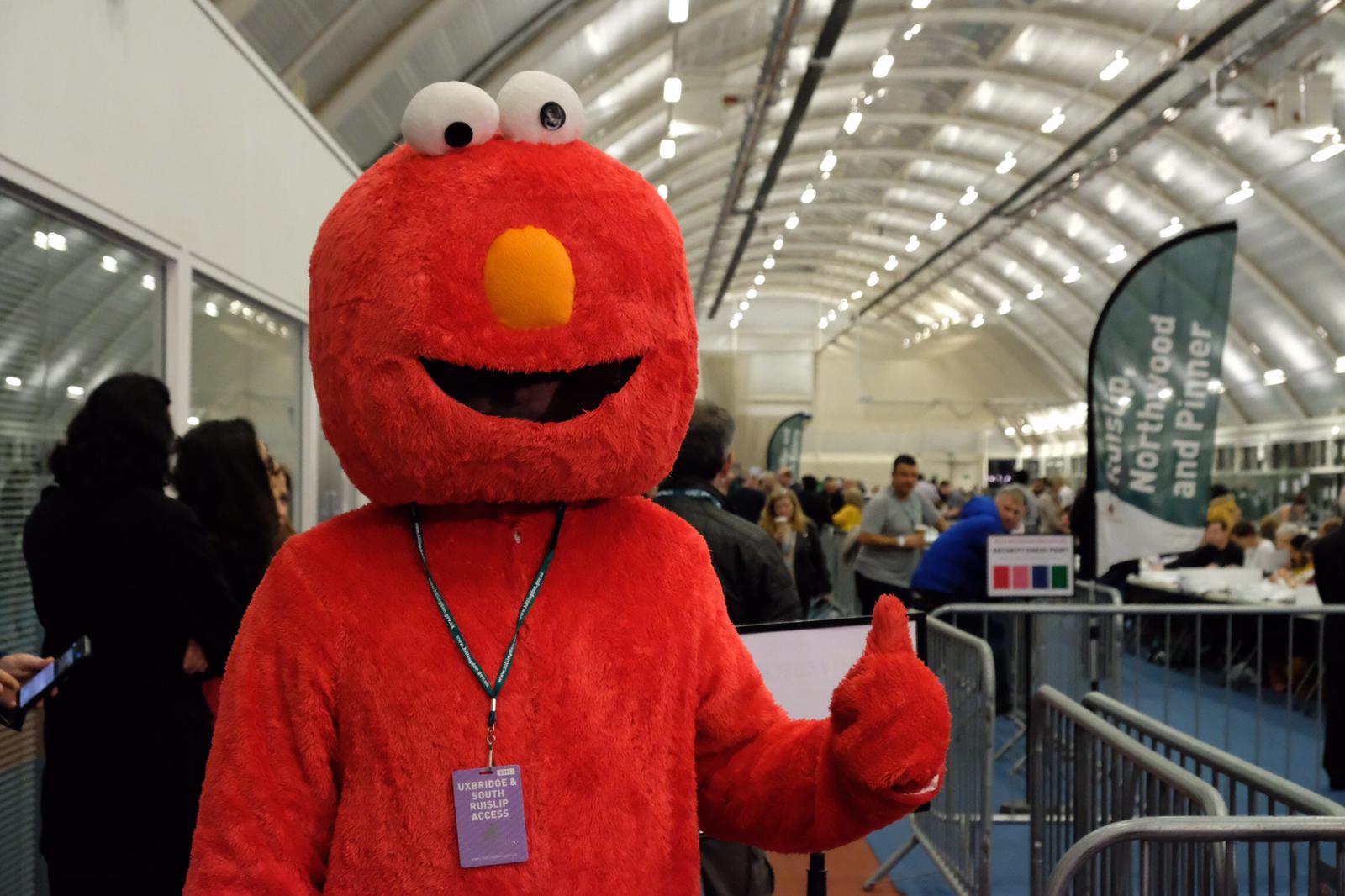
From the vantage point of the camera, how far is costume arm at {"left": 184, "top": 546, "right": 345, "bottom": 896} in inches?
53.8

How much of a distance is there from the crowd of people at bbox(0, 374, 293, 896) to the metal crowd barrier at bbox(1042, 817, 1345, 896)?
1.83m

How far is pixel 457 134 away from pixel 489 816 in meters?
0.85

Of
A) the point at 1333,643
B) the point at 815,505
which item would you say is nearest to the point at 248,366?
the point at 1333,643

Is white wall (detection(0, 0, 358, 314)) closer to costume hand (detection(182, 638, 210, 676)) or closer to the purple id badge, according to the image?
costume hand (detection(182, 638, 210, 676))

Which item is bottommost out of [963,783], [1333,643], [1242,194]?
[963,783]

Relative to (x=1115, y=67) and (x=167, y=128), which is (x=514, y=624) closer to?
(x=167, y=128)

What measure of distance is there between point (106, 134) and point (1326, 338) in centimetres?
2304

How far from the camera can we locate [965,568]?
739 centimetres

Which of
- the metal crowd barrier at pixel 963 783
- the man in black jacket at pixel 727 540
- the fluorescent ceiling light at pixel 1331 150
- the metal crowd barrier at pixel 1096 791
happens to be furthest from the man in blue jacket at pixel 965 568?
the fluorescent ceiling light at pixel 1331 150

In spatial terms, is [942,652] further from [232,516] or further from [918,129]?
[918,129]

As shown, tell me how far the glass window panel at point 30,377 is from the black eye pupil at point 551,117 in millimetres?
2407

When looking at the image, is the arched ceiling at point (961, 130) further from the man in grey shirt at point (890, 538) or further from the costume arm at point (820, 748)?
the costume arm at point (820, 748)

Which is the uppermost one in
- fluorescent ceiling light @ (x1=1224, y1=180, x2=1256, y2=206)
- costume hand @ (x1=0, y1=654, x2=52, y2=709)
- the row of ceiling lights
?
fluorescent ceiling light @ (x1=1224, y1=180, x2=1256, y2=206)

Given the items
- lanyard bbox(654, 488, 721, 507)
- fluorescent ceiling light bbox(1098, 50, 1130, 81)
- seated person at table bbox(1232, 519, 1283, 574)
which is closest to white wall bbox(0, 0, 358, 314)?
lanyard bbox(654, 488, 721, 507)
